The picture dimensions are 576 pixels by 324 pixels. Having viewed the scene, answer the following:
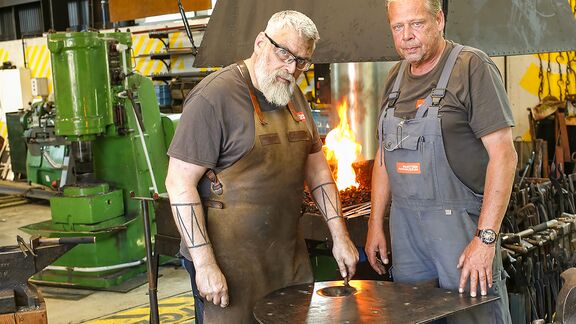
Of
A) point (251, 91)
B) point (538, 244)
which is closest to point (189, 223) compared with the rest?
point (251, 91)

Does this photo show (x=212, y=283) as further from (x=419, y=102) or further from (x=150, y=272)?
(x=150, y=272)

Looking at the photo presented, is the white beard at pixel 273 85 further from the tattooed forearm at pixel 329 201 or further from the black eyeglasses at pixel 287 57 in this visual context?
the tattooed forearm at pixel 329 201

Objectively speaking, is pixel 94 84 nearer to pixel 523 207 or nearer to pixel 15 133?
pixel 523 207

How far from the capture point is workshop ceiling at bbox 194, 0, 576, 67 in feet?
11.2

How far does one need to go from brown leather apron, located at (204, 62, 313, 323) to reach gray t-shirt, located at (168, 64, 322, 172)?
1.1 inches

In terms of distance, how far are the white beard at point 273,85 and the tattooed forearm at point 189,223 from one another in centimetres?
41

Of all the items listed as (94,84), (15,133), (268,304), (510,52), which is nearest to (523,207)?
→ (510,52)

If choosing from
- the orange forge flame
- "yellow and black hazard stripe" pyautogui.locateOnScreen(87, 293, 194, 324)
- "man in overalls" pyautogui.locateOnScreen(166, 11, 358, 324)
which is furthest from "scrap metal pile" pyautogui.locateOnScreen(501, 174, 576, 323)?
"yellow and black hazard stripe" pyautogui.locateOnScreen(87, 293, 194, 324)

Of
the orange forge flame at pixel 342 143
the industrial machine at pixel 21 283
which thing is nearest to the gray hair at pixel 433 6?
the industrial machine at pixel 21 283

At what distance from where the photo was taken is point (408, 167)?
2.35 meters

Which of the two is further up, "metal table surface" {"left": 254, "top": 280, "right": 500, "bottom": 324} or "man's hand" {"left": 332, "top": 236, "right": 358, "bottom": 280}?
"man's hand" {"left": 332, "top": 236, "right": 358, "bottom": 280}

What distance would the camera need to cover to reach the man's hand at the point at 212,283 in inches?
87.7

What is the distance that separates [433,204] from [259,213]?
0.56 m

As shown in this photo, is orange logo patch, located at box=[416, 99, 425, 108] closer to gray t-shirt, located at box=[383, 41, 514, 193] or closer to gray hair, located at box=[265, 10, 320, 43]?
gray t-shirt, located at box=[383, 41, 514, 193]
